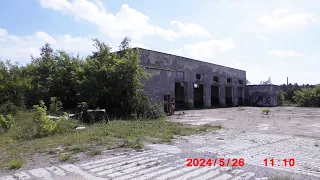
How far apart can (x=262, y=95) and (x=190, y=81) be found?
15.7 meters

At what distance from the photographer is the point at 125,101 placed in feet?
49.9

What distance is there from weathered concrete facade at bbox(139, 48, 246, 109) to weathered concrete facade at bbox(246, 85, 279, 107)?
4.30 feet

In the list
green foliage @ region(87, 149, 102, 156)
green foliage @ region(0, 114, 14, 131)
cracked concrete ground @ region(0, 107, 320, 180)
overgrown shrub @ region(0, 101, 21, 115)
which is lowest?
cracked concrete ground @ region(0, 107, 320, 180)

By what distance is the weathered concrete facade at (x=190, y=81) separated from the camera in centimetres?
2081

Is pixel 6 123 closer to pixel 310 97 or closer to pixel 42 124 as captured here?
pixel 42 124

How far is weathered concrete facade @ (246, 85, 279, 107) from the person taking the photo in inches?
1502

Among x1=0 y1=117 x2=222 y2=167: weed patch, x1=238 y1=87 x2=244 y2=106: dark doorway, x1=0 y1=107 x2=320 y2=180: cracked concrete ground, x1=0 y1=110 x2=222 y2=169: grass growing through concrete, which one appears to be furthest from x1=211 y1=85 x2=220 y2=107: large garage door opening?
x1=0 y1=107 x2=320 y2=180: cracked concrete ground

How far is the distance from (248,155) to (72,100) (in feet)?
47.8

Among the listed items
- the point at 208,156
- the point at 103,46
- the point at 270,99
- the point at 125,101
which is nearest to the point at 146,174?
the point at 208,156

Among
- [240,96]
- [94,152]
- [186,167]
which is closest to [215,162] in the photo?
[186,167]

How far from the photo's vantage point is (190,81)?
28500mm

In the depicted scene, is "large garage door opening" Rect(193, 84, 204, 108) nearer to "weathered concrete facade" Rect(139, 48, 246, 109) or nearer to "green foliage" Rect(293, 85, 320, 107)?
"weathered concrete facade" Rect(139, 48, 246, 109)

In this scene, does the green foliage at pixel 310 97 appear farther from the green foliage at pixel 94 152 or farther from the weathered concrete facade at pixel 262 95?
Result: the green foliage at pixel 94 152

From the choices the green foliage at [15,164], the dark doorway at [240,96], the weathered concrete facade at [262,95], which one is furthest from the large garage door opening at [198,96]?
the green foliage at [15,164]
